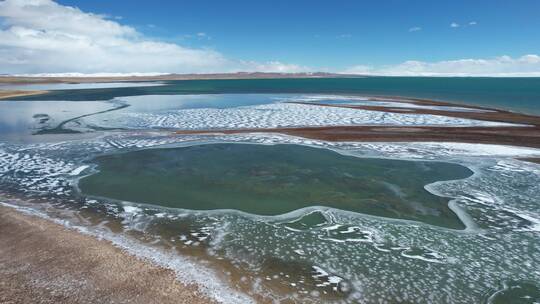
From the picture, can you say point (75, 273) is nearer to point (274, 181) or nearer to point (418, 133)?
point (274, 181)

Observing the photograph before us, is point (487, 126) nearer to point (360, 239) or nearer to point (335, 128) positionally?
point (335, 128)

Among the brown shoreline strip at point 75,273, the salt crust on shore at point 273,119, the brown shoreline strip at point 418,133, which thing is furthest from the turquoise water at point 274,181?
the salt crust on shore at point 273,119

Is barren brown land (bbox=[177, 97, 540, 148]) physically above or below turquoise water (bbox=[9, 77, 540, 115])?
below

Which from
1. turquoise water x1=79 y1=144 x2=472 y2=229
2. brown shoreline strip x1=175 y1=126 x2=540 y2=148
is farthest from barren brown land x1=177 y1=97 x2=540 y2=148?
turquoise water x1=79 y1=144 x2=472 y2=229

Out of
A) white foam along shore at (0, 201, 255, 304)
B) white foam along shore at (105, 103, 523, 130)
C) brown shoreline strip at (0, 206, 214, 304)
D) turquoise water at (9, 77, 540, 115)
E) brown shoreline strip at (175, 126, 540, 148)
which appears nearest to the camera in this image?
brown shoreline strip at (0, 206, 214, 304)

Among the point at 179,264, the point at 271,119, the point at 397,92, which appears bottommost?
the point at 179,264

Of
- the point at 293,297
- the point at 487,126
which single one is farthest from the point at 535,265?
the point at 487,126

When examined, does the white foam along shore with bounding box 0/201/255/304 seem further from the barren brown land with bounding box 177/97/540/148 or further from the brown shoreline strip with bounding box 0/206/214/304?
the barren brown land with bounding box 177/97/540/148

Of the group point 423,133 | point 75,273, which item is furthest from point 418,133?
point 75,273
